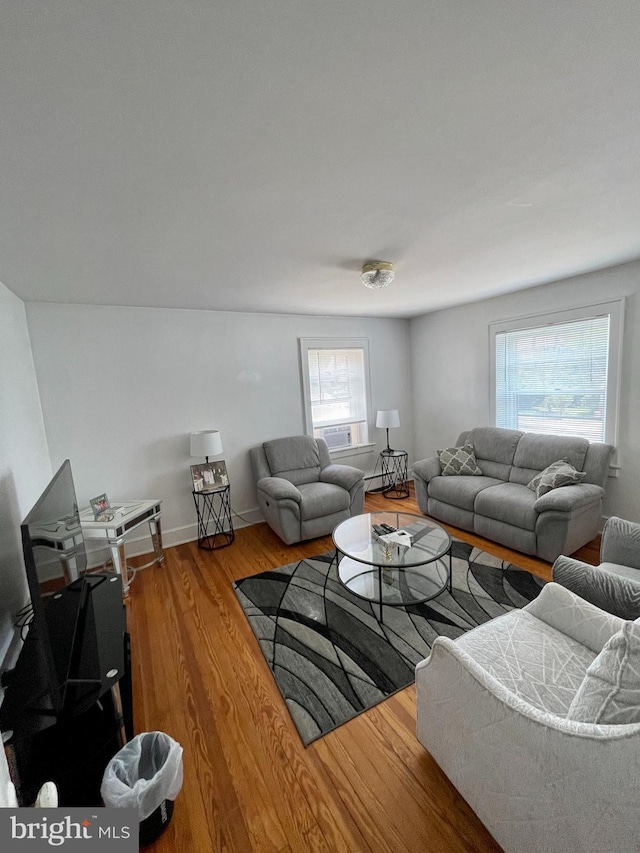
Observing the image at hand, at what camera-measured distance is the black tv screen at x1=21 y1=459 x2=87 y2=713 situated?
1.10 meters

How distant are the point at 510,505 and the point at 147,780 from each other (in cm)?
288

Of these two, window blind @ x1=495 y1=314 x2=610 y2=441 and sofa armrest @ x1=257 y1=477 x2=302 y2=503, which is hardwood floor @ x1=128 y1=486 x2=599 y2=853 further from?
window blind @ x1=495 y1=314 x2=610 y2=441

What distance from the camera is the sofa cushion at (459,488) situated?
10.8ft

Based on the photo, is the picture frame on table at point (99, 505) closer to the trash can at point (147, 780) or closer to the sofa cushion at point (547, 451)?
the trash can at point (147, 780)

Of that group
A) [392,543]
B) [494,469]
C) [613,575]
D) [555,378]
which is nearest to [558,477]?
[494,469]

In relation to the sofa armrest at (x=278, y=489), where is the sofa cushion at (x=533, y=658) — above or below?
below

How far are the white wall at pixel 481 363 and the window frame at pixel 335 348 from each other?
85cm

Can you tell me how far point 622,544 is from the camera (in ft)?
6.43

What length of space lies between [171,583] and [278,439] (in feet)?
5.73

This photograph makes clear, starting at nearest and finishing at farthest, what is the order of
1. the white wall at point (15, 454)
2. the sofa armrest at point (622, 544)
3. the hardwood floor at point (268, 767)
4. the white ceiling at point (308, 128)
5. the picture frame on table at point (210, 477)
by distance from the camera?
1. the white ceiling at point (308, 128)
2. the hardwood floor at point (268, 767)
3. the white wall at point (15, 454)
4. the sofa armrest at point (622, 544)
5. the picture frame on table at point (210, 477)

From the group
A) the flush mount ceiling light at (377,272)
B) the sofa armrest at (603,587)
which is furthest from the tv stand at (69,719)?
the flush mount ceiling light at (377,272)

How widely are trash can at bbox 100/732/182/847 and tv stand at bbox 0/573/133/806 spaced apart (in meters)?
0.10

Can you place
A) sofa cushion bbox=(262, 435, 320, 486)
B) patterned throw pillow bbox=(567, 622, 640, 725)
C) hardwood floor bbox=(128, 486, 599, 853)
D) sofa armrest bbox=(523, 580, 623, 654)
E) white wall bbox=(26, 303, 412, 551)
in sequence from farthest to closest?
1. sofa cushion bbox=(262, 435, 320, 486)
2. white wall bbox=(26, 303, 412, 551)
3. sofa armrest bbox=(523, 580, 623, 654)
4. hardwood floor bbox=(128, 486, 599, 853)
5. patterned throw pillow bbox=(567, 622, 640, 725)

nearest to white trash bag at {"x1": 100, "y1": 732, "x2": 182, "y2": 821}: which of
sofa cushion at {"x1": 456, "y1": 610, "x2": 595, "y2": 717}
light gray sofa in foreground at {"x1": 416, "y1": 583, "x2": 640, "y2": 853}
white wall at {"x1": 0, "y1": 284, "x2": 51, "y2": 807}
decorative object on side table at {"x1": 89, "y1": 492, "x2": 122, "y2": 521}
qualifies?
white wall at {"x1": 0, "y1": 284, "x2": 51, "y2": 807}
